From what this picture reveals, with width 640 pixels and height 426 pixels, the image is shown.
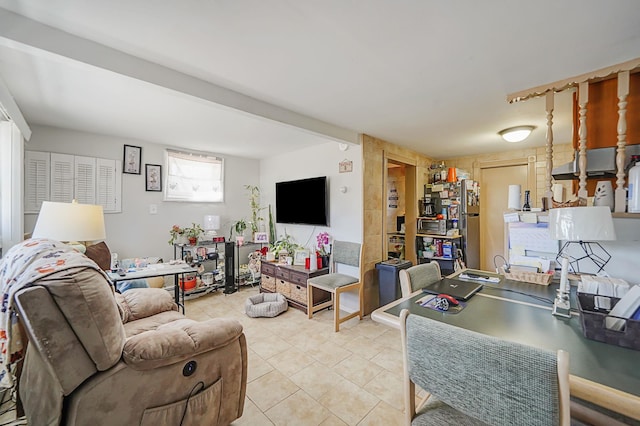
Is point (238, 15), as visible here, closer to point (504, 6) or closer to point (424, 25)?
point (424, 25)

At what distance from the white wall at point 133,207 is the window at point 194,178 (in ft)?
0.38

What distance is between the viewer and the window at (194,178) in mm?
3928

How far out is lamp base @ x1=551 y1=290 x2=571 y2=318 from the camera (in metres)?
1.27

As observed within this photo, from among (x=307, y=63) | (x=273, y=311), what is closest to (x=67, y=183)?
(x=273, y=311)

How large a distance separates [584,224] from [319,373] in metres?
2.01

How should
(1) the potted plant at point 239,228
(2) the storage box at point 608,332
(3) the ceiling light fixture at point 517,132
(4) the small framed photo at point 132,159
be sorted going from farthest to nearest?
(1) the potted plant at point 239,228
(4) the small framed photo at point 132,159
(3) the ceiling light fixture at point 517,132
(2) the storage box at point 608,332

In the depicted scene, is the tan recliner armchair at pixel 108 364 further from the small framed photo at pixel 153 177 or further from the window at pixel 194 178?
the window at pixel 194 178

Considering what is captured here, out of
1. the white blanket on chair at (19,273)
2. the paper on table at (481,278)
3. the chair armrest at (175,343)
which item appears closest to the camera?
the white blanket on chair at (19,273)

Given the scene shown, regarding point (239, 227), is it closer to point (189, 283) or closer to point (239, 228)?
point (239, 228)

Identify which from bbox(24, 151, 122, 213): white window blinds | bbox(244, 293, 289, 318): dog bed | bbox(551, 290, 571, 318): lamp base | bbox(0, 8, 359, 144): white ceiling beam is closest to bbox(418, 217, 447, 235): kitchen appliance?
bbox(244, 293, 289, 318): dog bed

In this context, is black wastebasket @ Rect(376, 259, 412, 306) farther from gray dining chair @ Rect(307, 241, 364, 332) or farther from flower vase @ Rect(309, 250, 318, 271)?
flower vase @ Rect(309, 250, 318, 271)

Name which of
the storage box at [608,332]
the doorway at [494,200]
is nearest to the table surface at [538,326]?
the storage box at [608,332]

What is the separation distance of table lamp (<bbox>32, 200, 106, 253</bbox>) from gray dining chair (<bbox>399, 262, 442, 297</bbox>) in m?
2.42

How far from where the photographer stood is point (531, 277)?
183 centimetres
